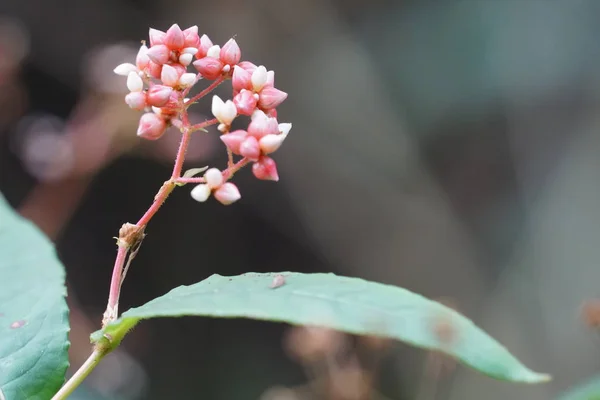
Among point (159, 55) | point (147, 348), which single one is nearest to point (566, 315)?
point (147, 348)

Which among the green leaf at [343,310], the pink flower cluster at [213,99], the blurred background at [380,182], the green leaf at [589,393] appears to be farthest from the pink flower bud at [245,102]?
the blurred background at [380,182]

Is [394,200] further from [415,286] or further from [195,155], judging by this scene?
[195,155]

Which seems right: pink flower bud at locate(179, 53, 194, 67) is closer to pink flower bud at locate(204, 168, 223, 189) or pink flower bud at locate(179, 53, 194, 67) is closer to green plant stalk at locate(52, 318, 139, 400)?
pink flower bud at locate(204, 168, 223, 189)

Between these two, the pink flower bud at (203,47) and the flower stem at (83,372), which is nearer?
the flower stem at (83,372)

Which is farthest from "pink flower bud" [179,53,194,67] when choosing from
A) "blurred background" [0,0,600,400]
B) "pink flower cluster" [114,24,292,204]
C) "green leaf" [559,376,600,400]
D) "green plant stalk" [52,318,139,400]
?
"blurred background" [0,0,600,400]

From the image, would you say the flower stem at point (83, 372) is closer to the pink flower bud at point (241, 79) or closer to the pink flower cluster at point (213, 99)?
the pink flower cluster at point (213, 99)

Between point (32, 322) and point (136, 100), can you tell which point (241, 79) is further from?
point (32, 322)

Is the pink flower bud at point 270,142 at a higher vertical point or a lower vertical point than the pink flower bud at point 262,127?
lower
